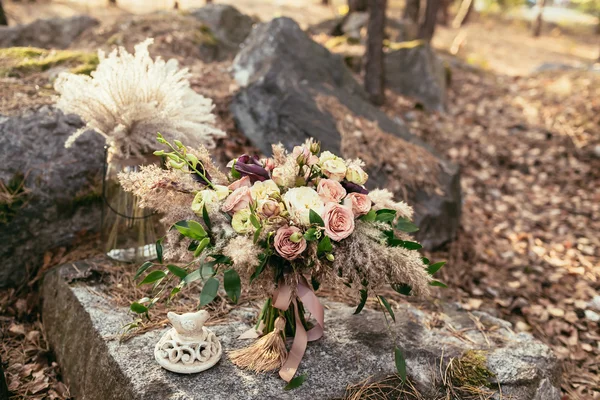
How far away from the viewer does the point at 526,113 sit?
7.10 meters

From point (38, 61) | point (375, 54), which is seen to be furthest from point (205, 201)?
point (375, 54)

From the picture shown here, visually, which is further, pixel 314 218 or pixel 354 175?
pixel 354 175

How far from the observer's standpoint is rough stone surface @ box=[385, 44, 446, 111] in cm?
715

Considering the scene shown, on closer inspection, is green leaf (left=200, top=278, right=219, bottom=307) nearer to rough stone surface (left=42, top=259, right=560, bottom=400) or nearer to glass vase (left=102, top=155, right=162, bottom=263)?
rough stone surface (left=42, top=259, right=560, bottom=400)

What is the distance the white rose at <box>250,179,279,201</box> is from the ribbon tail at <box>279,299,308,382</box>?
53 centimetres

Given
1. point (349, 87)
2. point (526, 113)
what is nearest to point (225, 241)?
point (349, 87)

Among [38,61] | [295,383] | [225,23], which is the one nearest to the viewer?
[295,383]

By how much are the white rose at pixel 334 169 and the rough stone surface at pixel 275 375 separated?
853 millimetres

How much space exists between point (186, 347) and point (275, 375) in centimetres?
40

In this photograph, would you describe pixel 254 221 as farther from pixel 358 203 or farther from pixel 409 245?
pixel 409 245

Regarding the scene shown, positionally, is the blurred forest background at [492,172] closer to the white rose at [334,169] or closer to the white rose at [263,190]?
the white rose at [263,190]

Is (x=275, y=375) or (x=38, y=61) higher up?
(x=38, y=61)

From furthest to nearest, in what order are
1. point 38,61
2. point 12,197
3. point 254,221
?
point 38,61 < point 12,197 < point 254,221

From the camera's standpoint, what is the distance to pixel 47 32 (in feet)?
21.7
